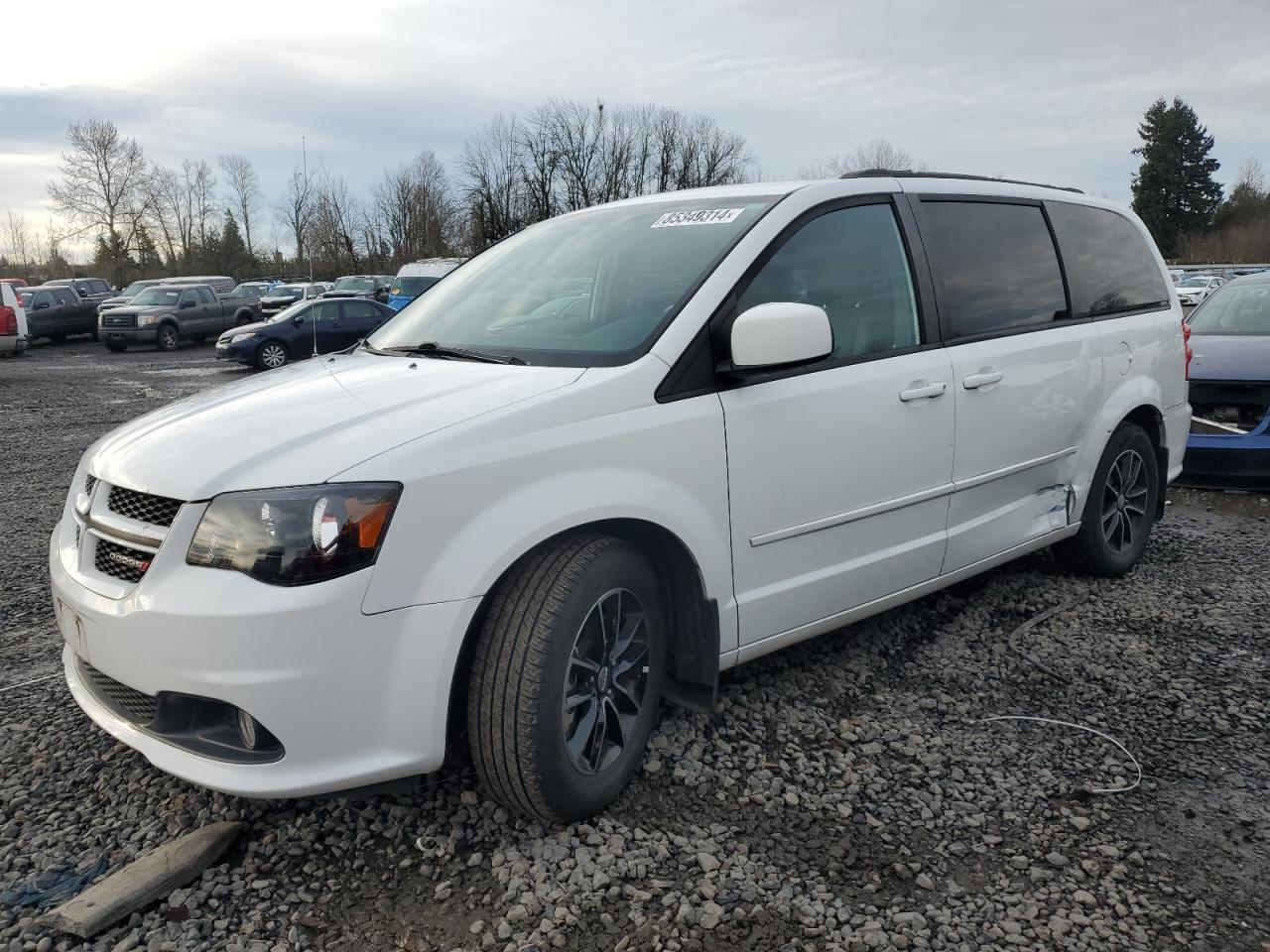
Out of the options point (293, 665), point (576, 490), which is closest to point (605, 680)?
point (576, 490)

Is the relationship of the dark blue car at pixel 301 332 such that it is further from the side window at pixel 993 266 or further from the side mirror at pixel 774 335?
the side mirror at pixel 774 335

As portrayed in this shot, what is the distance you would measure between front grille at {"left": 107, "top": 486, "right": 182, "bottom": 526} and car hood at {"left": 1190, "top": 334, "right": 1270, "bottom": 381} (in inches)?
256

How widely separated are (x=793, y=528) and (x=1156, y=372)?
2.70m

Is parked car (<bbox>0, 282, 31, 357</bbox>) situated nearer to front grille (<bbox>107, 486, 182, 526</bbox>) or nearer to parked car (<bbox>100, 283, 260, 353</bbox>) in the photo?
parked car (<bbox>100, 283, 260, 353</bbox>)

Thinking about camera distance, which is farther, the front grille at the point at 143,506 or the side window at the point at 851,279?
the side window at the point at 851,279

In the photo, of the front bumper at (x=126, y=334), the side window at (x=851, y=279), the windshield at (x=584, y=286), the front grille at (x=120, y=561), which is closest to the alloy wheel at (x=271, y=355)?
the front bumper at (x=126, y=334)

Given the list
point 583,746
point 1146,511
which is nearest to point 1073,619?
point 1146,511

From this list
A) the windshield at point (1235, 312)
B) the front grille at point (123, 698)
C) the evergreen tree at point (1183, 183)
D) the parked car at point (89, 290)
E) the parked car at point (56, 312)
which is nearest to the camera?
the front grille at point (123, 698)

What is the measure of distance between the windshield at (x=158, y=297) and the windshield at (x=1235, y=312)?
80.5ft

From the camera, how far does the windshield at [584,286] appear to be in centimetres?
297

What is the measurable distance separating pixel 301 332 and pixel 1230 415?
1668 cm

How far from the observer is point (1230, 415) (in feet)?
21.6

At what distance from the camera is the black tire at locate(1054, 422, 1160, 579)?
452cm

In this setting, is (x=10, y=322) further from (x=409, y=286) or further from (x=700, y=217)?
(x=700, y=217)
